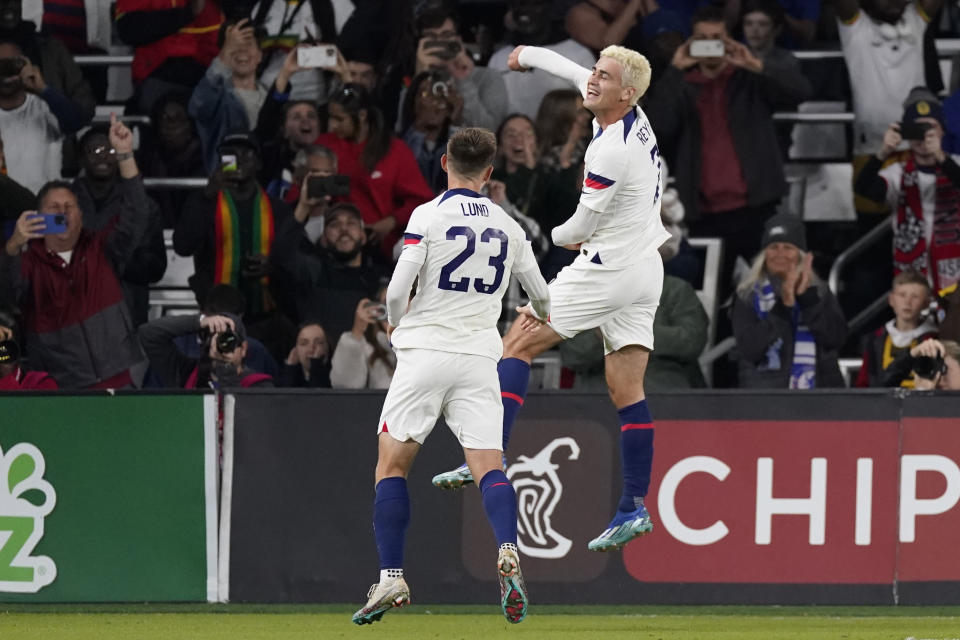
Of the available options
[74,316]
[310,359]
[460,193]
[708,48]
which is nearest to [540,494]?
[310,359]

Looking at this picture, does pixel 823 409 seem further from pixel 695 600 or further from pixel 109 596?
pixel 109 596

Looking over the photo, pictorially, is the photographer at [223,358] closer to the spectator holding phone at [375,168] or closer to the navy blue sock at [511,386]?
the spectator holding phone at [375,168]

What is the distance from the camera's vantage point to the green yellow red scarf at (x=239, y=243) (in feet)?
39.1

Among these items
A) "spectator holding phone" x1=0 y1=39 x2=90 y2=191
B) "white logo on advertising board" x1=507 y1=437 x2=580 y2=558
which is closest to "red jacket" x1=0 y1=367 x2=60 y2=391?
"spectator holding phone" x1=0 y1=39 x2=90 y2=191

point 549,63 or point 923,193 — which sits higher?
point 549,63

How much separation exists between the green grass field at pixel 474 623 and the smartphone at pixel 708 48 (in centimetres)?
412

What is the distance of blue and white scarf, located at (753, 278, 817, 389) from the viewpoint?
36.2 feet

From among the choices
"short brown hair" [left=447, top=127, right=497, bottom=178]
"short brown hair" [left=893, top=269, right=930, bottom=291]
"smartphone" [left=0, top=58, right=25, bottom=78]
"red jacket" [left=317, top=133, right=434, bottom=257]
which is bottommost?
"short brown hair" [left=893, top=269, right=930, bottom=291]

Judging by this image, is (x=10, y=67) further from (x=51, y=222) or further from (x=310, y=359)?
(x=310, y=359)

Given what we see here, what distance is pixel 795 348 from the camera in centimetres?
1109

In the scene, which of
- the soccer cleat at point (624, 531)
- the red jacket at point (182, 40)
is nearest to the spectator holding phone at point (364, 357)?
the red jacket at point (182, 40)

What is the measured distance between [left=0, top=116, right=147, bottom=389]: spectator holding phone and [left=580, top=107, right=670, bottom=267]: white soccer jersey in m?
4.51

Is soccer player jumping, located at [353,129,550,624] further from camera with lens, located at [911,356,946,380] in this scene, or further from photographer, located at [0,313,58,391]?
photographer, located at [0,313,58,391]

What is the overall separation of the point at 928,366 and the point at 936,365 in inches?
2.2
